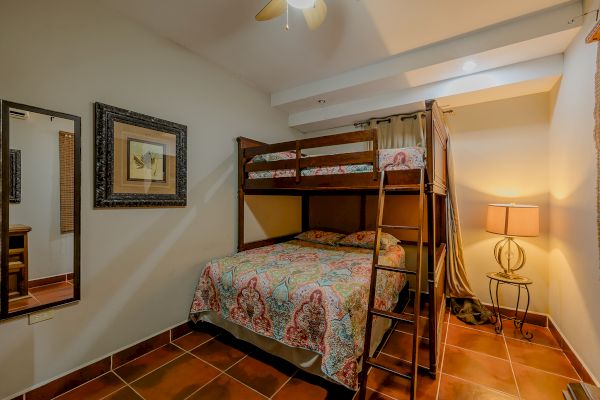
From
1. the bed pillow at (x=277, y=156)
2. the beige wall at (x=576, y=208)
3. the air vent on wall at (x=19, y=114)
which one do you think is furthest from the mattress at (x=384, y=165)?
the air vent on wall at (x=19, y=114)

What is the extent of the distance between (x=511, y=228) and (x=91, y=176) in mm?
3651

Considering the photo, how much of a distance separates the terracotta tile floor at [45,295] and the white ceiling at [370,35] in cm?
205

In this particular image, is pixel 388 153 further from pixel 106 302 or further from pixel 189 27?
pixel 106 302

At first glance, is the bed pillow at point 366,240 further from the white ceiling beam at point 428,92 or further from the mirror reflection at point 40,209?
the mirror reflection at point 40,209

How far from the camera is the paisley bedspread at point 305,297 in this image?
1.62 metres

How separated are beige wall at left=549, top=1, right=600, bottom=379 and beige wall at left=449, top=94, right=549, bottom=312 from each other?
0.16m

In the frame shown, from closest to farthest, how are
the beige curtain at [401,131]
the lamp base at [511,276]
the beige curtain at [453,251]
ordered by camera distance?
the lamp base at [511,276], the beige curtain at [453,251], the beige curtain at [401,131]

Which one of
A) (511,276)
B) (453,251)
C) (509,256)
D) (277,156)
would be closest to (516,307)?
(511,276)

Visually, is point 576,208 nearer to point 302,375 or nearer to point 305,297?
point 305,297

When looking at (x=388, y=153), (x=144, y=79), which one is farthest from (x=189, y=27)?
(x=388, y=153)

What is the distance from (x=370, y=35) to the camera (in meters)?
2.24

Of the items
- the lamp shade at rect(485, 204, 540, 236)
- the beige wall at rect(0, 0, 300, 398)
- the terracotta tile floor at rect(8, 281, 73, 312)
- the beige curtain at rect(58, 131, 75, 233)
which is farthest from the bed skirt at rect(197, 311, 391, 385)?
the lamp shade at rect(485, 204, 540, 236)

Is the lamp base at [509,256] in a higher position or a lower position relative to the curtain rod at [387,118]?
lower

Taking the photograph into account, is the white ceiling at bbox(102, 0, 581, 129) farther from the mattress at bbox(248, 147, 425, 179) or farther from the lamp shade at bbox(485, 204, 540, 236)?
the lamp shade at bbox(485, 204, 540, 236)
